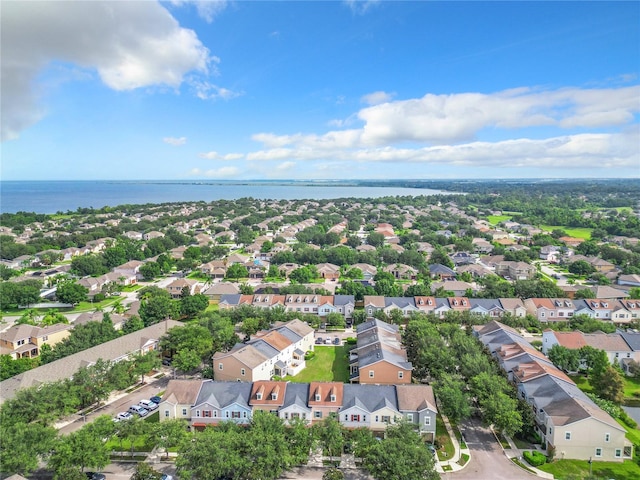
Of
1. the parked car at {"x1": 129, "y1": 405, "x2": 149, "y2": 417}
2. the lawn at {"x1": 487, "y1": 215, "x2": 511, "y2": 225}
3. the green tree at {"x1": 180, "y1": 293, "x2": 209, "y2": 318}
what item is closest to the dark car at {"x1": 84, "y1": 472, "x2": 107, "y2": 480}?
the parked car at {"x1": 129, "y1": 405, "x2": 149, "y2": 417}

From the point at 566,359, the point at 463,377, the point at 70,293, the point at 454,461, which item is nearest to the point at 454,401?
the point at 454,461

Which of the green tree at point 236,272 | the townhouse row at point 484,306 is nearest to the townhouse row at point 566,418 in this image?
the townhouse row at point 484,306

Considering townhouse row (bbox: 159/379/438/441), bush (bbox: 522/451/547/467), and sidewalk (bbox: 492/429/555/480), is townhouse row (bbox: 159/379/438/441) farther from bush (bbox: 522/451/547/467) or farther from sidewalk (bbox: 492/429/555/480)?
bush (bbox: 522/451/547/467)

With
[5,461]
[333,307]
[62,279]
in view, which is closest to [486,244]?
[333,307]

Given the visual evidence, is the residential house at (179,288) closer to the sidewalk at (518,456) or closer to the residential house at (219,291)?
the residential house at (219,291)

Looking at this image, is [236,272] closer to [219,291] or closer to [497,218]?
[219,291]

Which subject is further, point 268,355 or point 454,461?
point 268,355
